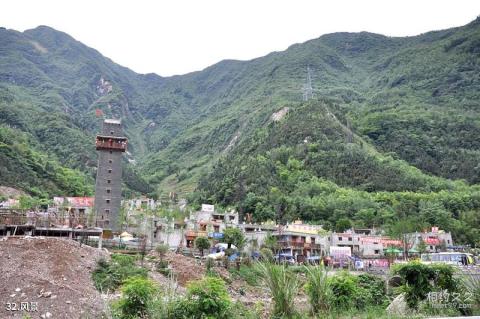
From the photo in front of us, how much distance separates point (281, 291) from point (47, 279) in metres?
21.4

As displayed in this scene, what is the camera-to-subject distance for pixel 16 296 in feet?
84.4

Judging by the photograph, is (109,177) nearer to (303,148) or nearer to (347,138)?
(303,148)

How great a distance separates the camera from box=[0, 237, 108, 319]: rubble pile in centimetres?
2442

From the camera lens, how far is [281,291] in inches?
417

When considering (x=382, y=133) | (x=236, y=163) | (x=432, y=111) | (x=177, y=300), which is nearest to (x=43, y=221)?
(x=177, y=300)

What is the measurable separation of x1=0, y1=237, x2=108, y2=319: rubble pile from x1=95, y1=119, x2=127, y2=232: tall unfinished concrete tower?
60.8 ft

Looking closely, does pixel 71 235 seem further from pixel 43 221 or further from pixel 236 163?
pixel 236 163

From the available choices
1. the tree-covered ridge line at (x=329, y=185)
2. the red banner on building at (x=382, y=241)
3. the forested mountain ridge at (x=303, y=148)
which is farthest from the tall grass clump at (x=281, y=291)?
the forested mountain ridge at (x=303, y=148)

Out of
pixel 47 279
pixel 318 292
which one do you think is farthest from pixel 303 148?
pixel 318 292

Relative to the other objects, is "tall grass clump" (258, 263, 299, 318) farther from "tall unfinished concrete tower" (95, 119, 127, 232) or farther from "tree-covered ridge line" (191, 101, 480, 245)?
"tree-covered ridge line" (191, 101, 480, 245)

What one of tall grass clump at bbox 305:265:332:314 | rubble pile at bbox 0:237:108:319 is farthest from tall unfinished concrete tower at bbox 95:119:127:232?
tall grass clump at bbox 305:265:332:314

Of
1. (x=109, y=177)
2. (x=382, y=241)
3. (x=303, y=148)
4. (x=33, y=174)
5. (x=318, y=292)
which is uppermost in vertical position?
(x=303, y=148)

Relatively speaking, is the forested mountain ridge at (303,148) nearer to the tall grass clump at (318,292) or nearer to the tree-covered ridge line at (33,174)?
the tree-covered ridge line at (33,174)

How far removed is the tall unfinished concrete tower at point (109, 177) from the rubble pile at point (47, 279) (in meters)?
18.5
